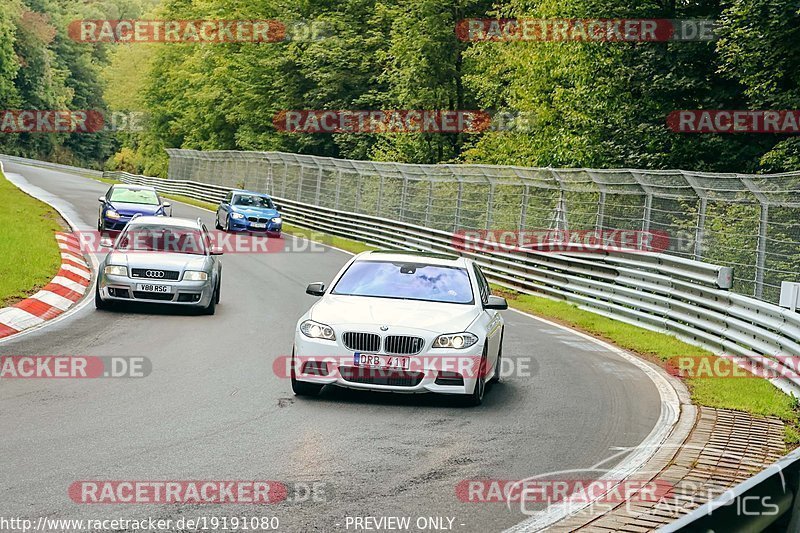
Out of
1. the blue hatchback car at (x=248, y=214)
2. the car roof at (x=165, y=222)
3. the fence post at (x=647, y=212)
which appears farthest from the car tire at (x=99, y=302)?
the blue hatchback car at (x=248, y=214)

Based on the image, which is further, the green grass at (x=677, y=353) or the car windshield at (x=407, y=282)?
the car windshield at (x=407, y=282)

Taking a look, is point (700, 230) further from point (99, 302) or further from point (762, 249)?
point (99, 302)

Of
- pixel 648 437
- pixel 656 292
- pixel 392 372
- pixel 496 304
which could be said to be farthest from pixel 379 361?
pixel 656 292

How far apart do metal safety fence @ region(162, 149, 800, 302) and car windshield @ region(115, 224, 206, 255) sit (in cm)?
782

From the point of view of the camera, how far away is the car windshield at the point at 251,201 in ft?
131

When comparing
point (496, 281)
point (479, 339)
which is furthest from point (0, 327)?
point (496, 281)

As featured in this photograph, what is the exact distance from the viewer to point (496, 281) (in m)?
26.5

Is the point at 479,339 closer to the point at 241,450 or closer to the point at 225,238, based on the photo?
the point at 241,450

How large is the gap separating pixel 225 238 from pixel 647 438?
92.4 feet

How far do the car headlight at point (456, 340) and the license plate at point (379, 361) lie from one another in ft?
1.18

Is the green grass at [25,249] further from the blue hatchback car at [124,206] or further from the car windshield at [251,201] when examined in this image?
the car windshield at [251,201]

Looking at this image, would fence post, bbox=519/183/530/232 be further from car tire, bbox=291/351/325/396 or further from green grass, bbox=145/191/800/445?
car tire, bbox=291/351/325/396

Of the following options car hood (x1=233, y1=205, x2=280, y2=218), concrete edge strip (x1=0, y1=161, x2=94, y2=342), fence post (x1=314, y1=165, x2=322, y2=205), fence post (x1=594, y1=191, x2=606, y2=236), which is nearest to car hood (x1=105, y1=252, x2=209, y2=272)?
concrete edge strip (x1=0, y1=161, x2=94, y2=342)

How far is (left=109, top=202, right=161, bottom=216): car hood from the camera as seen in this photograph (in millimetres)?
31152
